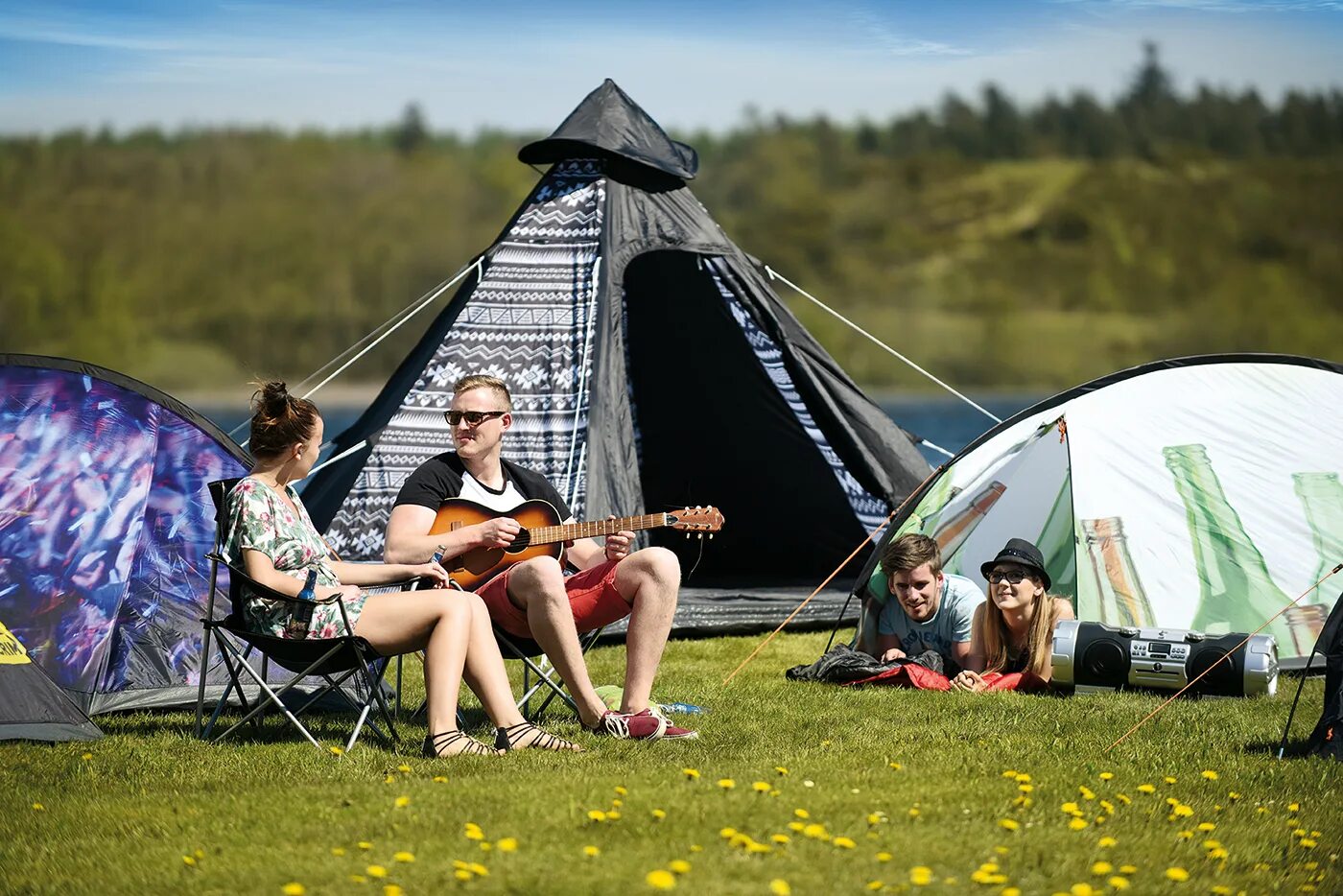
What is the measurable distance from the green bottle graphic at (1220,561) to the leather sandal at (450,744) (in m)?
2.82

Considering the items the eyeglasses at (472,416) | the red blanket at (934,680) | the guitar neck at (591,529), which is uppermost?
the eyeglasses at (472,416)

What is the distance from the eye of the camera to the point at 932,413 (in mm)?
62250

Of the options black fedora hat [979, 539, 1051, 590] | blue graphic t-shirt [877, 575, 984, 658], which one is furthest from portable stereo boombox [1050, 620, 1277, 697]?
blue graphic t-shirt [877, 575, 984, 658]

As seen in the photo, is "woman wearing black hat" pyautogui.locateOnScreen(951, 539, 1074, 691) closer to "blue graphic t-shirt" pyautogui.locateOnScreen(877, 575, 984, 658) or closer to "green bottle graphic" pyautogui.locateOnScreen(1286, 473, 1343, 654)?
"blue graphic t-shirt" pyautogui.locateOnScreen(877, 575, 984, 658)

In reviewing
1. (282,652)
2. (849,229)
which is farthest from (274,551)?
(849,229)

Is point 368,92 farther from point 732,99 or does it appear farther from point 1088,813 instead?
point 1088,813

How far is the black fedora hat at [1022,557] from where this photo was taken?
523 centimetres

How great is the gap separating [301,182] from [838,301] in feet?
95.5

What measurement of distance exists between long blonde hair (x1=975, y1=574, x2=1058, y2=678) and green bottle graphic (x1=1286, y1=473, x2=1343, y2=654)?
0.93 metres

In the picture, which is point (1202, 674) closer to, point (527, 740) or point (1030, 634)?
point (1030, 634)

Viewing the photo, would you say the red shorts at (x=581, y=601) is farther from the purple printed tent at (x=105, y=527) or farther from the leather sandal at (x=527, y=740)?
the purple printed tent at (x=105, y=527)

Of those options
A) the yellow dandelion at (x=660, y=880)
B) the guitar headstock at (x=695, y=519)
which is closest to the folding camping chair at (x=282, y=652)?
the guitar headstock at (x=695, y=519)

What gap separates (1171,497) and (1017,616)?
0.82 meters

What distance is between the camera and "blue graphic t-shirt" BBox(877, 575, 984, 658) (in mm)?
5352
